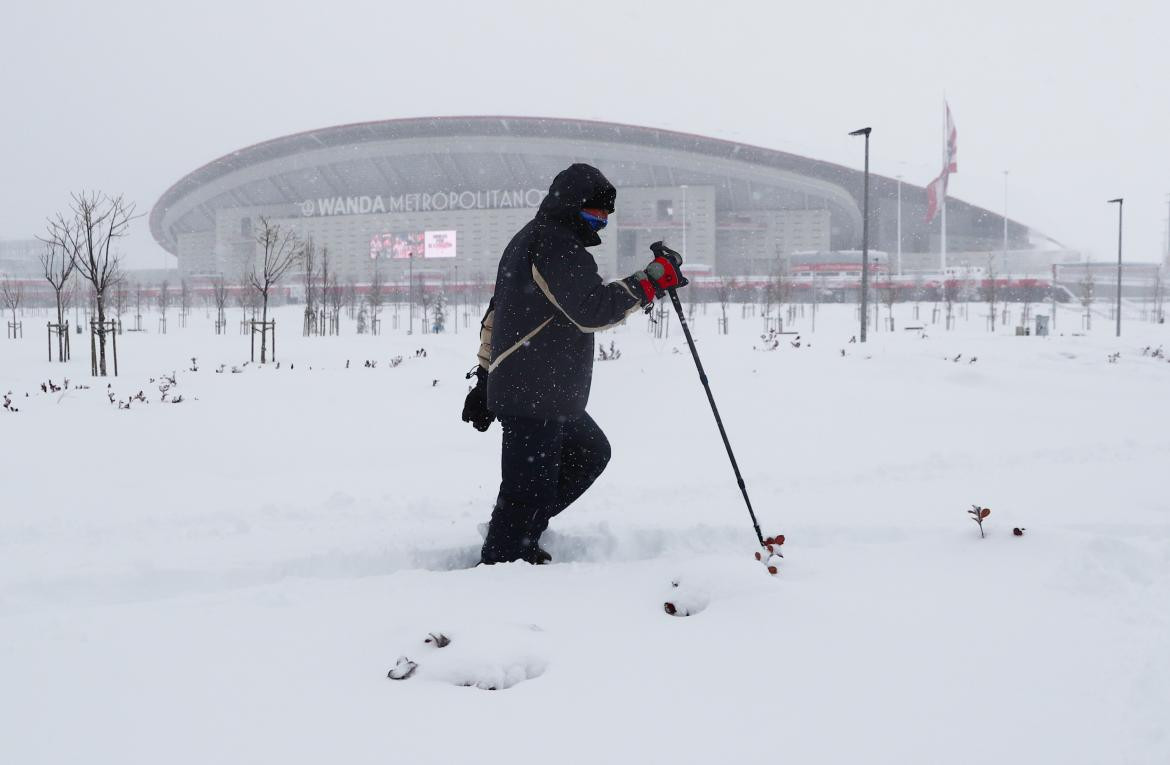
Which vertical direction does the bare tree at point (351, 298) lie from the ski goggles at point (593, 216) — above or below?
above

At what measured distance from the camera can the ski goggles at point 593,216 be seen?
2.79 metres

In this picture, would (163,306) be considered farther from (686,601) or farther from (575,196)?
(686,601)

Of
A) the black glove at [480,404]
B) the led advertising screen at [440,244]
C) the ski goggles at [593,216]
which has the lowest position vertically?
the black glove at [480,404]

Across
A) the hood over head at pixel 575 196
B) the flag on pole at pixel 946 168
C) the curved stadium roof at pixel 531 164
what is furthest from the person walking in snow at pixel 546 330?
the curved stadium roof at pixel 531 164

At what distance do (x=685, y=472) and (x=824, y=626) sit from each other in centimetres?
273

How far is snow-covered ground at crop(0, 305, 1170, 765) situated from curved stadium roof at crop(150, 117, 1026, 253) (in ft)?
180

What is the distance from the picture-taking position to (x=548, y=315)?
275 cm

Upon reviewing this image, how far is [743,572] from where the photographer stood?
2.36m

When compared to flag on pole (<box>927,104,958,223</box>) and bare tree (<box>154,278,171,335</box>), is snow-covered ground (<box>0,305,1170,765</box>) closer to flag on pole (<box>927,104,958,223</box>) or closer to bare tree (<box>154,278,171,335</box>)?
bare tree (<box>154,278,171,335</box>)

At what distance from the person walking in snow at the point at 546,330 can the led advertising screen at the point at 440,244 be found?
2376 inches

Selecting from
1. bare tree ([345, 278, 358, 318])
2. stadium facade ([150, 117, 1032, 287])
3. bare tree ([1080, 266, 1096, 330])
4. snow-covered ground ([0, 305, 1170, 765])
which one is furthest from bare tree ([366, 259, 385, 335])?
bare tree ([1080, 266, 1096, 330])

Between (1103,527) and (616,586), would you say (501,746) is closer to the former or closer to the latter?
(616,586)

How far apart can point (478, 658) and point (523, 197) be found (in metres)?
61.3

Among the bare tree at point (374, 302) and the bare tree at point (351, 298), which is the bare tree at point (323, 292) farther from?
the bare tree at point (351, 298)
